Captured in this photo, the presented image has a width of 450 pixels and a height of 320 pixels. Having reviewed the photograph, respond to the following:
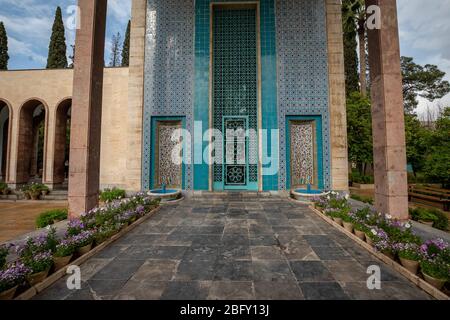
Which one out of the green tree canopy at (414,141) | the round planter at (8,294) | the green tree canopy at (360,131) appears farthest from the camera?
the green tree canopy at (414,141)

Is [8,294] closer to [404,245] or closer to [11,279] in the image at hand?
[11,279]

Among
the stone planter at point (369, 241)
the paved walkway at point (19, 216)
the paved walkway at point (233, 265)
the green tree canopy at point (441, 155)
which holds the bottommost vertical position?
the paved walkway at point (19, 216)

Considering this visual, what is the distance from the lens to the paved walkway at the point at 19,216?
5.75 meters

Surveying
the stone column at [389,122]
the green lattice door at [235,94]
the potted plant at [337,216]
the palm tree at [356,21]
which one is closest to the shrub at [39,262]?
the potted plant at [337,216]

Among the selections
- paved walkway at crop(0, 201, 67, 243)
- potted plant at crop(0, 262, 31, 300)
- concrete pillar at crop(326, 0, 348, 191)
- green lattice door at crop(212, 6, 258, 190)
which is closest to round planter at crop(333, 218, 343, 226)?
concrete pillar at crop(326, 0, 348, 191)

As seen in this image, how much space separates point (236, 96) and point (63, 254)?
8107mm

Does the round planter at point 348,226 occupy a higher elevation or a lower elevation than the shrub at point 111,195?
lower

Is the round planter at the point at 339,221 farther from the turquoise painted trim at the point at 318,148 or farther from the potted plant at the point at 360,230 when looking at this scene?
the turquoise painted trim at the point at 318,148

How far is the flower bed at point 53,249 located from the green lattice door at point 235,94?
486cm

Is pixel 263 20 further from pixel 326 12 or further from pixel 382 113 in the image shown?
pixel 382 113

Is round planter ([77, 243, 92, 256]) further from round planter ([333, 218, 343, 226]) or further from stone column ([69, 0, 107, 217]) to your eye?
round planter ([333, 218, 343, 226])

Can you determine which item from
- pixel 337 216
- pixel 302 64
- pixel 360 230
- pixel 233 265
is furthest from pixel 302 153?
pixel 233 265

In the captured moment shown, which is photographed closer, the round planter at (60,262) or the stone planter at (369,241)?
the round planter at (60,262)

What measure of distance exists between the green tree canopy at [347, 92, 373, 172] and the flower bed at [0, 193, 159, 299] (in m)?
14.0
